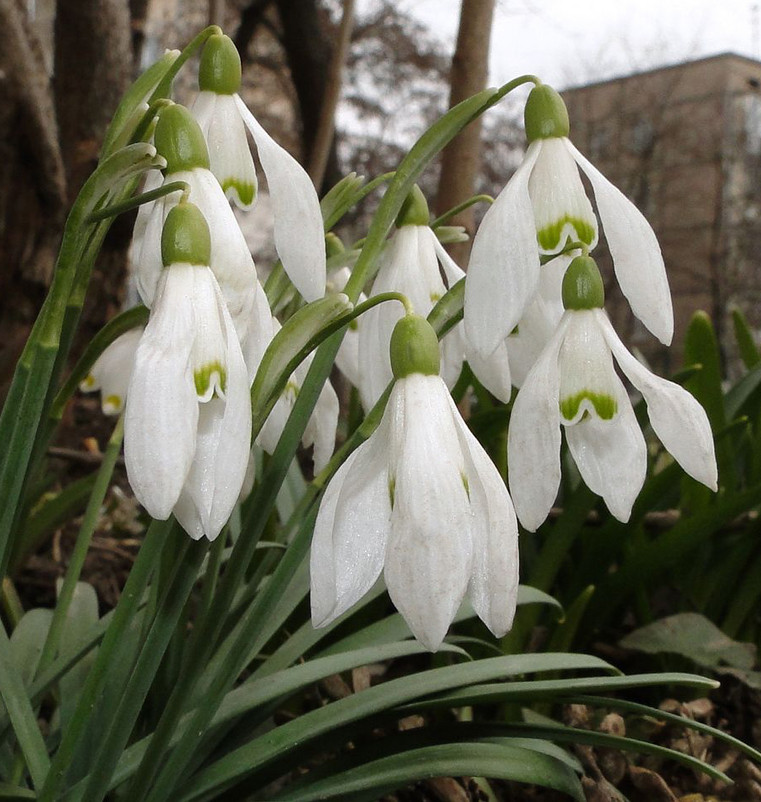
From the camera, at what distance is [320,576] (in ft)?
1.93

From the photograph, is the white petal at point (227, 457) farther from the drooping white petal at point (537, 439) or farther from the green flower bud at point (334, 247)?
the green flower bud at point (334, 247)

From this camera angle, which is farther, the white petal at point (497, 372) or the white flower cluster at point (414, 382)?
the white petal at point (497, 372)

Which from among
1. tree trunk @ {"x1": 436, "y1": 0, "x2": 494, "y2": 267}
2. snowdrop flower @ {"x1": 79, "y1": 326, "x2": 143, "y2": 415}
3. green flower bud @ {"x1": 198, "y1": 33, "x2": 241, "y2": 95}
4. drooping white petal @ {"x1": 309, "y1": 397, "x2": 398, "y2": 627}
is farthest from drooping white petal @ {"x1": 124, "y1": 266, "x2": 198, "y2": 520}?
tree trunk @ {"x1": 436, "y1": 0, "x2": 494, "y2": 267}

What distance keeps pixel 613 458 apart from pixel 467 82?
1.20m

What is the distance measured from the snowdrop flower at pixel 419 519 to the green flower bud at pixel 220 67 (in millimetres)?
257

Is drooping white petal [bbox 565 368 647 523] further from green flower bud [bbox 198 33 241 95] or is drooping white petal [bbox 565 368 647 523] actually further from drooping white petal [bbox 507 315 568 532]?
green flower bud [bbox 198 33 241 95]

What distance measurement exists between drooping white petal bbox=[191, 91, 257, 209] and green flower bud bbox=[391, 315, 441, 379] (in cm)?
19

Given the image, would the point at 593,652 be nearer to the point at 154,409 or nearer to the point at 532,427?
the point at 532,427

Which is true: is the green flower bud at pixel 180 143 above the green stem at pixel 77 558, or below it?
above

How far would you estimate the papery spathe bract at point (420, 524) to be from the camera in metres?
0.53

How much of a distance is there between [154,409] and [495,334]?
0.24 meters

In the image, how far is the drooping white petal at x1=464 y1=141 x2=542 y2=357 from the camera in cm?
62

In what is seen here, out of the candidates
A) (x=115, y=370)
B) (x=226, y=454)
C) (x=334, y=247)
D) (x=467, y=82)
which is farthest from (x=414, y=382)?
(x=467, y=82)

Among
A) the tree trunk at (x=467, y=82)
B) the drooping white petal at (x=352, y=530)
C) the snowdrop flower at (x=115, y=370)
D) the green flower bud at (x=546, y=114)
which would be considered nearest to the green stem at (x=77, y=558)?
the snowdrop flower at (x=115, y=370)
